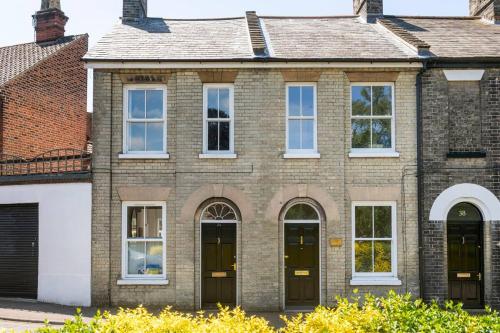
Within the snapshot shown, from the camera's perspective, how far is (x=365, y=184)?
1418cm

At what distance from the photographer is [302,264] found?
46.5 ft

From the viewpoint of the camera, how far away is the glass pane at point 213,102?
14.5 metres

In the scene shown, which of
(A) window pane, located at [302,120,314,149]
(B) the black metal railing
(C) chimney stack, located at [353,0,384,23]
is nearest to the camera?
(A) window pane, located at [302,120,314,149]

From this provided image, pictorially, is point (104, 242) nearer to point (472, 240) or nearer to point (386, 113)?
point (386, 113)

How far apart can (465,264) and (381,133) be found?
4088mm

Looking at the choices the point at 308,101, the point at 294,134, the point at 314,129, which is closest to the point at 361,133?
the point at 314,129

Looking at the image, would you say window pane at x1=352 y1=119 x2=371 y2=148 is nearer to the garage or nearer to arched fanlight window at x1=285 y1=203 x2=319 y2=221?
arched fanlight window at x1=285 y1=203 x2=319 y2=221

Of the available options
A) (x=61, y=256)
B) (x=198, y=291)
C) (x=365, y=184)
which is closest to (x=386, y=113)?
(x=365, y=184)

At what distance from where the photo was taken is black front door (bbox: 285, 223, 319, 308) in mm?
14109

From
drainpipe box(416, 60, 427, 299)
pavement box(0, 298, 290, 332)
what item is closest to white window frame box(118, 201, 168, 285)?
pavement box(0, 298, 290, 332)

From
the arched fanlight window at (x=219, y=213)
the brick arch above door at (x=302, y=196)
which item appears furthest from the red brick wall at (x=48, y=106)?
the brick arch above door at (x=302, y=196)

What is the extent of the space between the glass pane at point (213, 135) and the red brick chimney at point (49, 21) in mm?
12887

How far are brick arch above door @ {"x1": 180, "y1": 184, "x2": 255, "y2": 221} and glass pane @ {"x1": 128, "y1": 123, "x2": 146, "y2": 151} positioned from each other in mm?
1999

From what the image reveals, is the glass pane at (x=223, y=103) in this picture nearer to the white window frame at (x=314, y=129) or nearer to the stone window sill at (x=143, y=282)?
the white window frame at (x=314, y=129)
